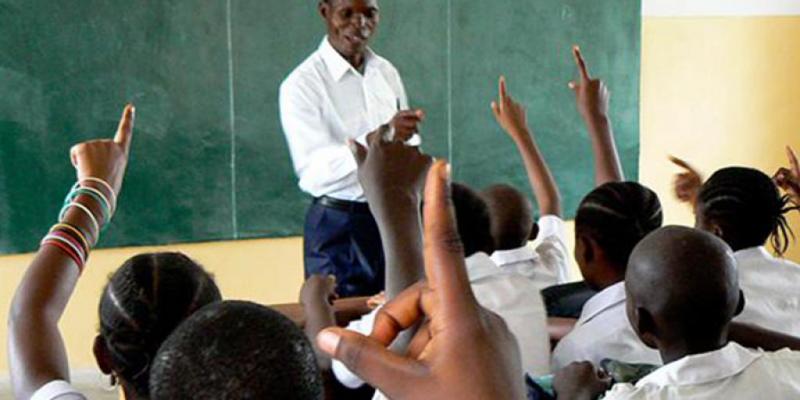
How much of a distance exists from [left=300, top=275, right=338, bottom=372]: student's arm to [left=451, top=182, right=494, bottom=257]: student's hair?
0.32 metres

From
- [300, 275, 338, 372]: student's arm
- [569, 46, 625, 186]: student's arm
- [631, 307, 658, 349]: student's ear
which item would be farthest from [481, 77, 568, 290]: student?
[631, 307, 658, 349]: student's ear

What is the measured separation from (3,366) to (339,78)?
1.98 metres

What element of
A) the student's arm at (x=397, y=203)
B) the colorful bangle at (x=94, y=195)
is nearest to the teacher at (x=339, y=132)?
the colorful bangle at (x=94, y=195)

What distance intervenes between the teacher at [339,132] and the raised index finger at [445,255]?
2668mm

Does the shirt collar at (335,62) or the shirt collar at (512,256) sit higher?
the shirt collar at (335,62)

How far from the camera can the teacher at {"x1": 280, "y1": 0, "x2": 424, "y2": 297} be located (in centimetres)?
353

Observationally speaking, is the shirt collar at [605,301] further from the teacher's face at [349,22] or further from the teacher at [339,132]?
the teacher's face at [349,22]

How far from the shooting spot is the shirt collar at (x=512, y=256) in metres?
2.23

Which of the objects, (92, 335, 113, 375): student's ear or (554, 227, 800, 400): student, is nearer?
(92, 335, 113, 375): student's ear

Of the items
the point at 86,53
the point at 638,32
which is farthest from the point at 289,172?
the point at 638,32

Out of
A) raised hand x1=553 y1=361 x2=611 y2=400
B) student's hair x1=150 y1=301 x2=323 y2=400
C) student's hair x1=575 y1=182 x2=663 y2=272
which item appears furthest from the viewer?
student's hair x1=575 y1=182 x2=663 y2=272

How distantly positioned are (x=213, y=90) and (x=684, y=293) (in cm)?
312

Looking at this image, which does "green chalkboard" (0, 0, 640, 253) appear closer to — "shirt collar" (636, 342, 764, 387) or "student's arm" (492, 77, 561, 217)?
"student's arm" (492, 77, 561, 217)

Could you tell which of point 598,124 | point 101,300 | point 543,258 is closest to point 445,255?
point 101,300
